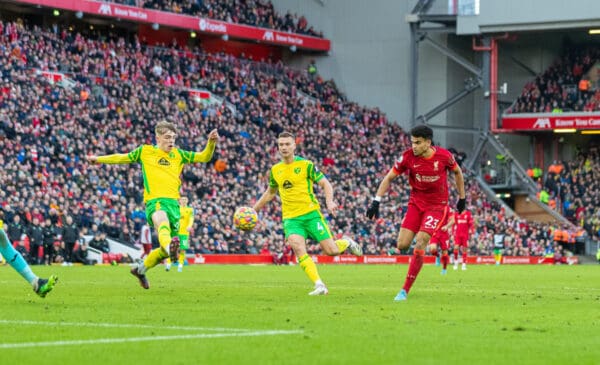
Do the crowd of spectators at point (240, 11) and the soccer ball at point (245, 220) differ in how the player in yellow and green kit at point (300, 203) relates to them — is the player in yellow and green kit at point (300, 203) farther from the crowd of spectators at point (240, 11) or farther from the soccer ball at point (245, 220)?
the crowd of spectators at point (240, 11)

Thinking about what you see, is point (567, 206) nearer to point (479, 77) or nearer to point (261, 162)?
point (479, 77)

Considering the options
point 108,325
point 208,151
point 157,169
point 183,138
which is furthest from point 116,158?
point 183,138

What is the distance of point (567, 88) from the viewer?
A: 65500 mm

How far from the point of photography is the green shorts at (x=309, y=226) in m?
18.6

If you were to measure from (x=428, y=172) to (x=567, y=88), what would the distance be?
5038cm

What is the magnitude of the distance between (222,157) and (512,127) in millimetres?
19214

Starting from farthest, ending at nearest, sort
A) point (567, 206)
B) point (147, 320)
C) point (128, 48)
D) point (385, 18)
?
point (385, 18) → point (567, 206) → point (128, 48) → point (147, 320)

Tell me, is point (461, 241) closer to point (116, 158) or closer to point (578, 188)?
point (116, 158)

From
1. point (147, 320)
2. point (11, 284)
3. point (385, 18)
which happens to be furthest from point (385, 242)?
point (147, 320)

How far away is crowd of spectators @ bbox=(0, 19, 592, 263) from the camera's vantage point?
44.8 meters

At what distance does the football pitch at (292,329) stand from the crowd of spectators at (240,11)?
4508cm

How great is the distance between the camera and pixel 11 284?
71.4ft

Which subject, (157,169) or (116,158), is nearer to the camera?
(116,158)

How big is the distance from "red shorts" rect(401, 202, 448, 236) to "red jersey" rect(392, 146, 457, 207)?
0.09 meters
